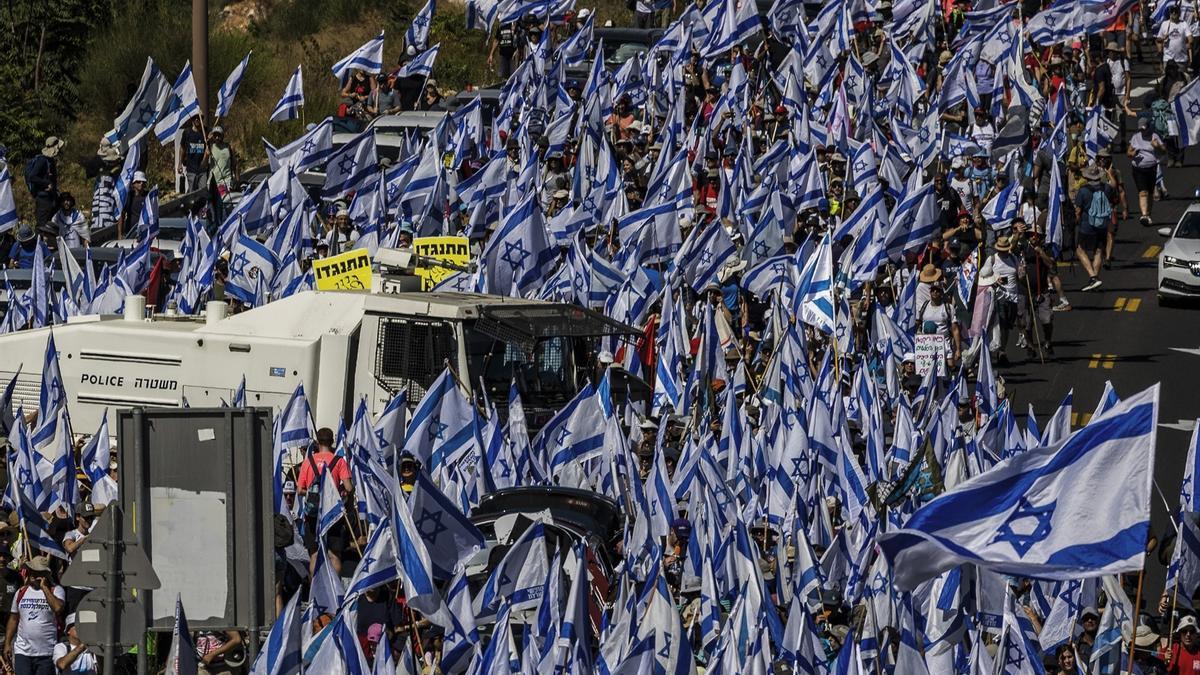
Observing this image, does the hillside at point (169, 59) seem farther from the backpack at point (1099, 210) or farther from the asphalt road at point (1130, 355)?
the backpack at point (1099, 210)

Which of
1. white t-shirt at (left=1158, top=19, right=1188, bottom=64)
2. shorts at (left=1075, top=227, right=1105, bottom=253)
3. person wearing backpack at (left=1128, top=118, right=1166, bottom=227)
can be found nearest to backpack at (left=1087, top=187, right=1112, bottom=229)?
shorts at (left=1075, top=227, right=1105, bottom=253)

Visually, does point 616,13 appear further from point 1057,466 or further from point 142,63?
point 1057,466

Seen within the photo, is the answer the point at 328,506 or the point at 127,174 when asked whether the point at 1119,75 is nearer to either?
the point at 127,174

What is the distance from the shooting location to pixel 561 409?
24922 millimetres

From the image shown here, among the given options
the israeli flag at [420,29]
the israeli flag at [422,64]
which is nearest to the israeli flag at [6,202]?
the israeli flag at [422,64]

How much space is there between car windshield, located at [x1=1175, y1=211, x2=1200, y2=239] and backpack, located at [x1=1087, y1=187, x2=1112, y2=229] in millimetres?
929

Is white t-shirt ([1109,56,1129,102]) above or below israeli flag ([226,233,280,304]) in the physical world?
above

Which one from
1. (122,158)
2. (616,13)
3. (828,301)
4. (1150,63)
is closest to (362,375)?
(828,301)

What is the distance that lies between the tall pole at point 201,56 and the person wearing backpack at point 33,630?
57.7 feet

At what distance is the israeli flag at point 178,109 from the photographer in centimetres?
3531

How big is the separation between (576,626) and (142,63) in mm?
35568

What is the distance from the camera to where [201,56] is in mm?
38344

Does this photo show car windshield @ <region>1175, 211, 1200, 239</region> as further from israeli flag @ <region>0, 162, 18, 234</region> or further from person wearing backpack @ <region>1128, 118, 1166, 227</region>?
israeli flag @ <region>0, 162, 18, 234</region>

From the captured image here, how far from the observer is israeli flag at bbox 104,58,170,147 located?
35.3 metres
